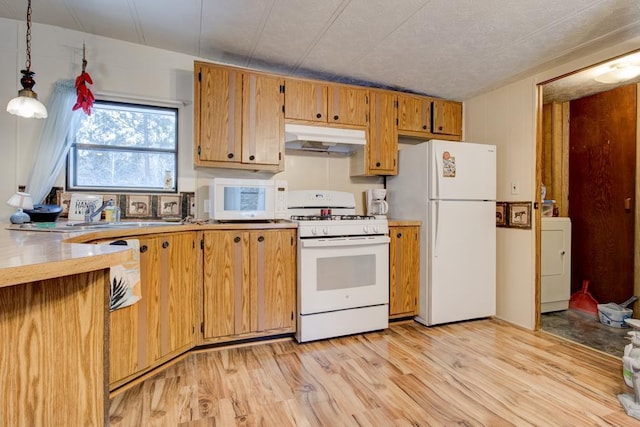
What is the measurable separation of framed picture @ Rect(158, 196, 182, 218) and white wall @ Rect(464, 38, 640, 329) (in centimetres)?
298

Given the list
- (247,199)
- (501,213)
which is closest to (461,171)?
(501,213)

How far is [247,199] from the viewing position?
249 cm

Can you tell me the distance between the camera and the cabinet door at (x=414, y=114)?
124 inches

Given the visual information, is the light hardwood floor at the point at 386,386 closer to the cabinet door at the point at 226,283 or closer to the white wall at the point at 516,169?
the cabinet door at the point at 226,283

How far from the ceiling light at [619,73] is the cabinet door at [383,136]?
173 cm

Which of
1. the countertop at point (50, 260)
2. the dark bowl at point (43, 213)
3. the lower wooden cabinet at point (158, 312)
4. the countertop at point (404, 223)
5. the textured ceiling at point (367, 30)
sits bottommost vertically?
the lower wooden cabinet at point (158, 312)

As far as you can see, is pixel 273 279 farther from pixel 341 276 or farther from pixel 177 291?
pixel 177 291

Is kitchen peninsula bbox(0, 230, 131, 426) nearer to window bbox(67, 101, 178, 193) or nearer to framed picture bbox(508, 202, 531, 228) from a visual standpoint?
window bbox(67, 101, 178, 193)

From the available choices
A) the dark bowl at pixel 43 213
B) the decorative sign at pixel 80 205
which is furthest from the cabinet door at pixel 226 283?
the dark bowl at pixel 43 213

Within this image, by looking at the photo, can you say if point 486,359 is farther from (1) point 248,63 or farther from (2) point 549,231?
(1) point 248,63

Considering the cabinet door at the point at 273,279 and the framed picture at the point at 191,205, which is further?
the framed picture at the point at 191,205

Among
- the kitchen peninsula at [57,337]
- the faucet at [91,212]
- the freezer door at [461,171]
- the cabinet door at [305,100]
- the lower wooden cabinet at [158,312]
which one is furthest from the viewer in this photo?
the freezer door at [461,171]

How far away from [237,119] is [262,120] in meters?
0.20

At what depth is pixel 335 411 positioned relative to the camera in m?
1.68
